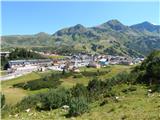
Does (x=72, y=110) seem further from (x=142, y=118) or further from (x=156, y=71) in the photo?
(x=156, y=71)

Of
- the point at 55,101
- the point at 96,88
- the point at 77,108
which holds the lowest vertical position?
the point at 96,88

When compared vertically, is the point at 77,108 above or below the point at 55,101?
above

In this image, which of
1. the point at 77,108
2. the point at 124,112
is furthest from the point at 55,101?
the point at 124,112

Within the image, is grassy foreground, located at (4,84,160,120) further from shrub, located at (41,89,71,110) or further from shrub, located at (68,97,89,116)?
shrub, located at (41,89,71,110)

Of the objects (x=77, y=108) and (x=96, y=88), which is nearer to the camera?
(x=77, y=108)

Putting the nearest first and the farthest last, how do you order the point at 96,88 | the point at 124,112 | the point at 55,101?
1. the point at 124,112
2. the point at 55,101
3. the point at 96,88

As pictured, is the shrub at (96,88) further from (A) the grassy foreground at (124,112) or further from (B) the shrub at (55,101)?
(A) the grassy foreground at (124,112)

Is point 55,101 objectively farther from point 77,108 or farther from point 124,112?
point 124,112

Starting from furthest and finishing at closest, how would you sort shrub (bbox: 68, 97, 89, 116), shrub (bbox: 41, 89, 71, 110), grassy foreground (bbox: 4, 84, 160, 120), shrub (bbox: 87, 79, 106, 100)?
1. shrub (bbox: 87, 79, 106, 100)
2. shrub (bbox: 41, 89, 71, 110)
3. shrub (bbox: 68, 97, 89, 116)
4. grassy foreground (bbox: 4, 84, 160, 120)

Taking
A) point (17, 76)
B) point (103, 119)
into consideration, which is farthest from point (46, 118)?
point (17, 76)

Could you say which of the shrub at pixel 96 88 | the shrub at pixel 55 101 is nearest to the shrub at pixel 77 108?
the shrub at pixel 55 101

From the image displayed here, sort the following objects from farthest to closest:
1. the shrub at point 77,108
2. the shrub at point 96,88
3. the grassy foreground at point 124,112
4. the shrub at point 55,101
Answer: the shrub at point 96,88
the shrub at point 55,101
the shrub at point 77,108
the grassy foreground at point 124,112

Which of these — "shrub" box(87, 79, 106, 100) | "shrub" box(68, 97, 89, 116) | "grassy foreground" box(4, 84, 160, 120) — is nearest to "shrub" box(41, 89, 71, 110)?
"grassy foreground" box(4, 84, 160, 120)

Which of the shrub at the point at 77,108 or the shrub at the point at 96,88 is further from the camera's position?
the shrub at the point at 96,88
